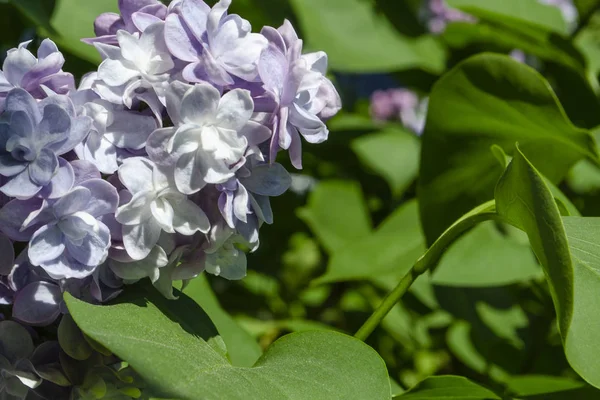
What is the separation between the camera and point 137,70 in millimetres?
400

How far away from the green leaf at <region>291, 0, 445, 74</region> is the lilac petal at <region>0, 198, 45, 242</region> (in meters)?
0.64

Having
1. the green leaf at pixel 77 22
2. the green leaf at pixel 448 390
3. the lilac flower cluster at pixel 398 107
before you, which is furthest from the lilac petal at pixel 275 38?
the lilac flower cluster at pixel 398 107

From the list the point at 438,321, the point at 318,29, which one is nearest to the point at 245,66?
the point at 318,29

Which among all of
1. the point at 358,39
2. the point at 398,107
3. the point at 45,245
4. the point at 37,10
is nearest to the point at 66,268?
Answer: the point at 45,245

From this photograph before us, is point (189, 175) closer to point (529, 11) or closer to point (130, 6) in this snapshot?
point (130, 6)

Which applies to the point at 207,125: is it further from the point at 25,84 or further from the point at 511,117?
the point at 511,117

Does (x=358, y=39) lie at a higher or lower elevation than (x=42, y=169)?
lower

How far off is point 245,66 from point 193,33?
1.2 inches

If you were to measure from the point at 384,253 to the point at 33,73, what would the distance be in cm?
50

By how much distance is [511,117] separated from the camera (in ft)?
2.15

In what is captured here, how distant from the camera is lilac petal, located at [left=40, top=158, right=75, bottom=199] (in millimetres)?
374

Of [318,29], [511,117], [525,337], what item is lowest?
[525,337]

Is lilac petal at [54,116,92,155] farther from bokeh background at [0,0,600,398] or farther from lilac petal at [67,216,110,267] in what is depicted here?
bokeh background at [0,0,600,398]

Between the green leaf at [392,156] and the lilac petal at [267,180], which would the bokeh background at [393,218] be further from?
the lilac petal at [267,180]
